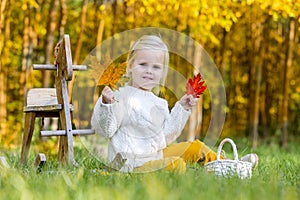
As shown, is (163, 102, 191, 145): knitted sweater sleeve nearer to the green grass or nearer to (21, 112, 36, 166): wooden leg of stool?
the green grass

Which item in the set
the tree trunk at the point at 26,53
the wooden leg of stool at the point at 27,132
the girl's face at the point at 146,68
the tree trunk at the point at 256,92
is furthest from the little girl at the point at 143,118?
the tree trunk at the point at 256,92

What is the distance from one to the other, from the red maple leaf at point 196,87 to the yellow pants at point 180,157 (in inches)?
18.0

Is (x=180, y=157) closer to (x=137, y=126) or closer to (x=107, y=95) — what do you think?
(x=137, y=126)

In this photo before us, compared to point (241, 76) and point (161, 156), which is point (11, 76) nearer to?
point (241, 76)

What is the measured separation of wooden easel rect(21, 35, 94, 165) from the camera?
4660 millimetres

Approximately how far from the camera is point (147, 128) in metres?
4.27

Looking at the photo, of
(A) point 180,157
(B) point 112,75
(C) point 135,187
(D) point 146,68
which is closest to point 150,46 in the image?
(D) point 146,68

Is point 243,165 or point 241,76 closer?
point 243,165

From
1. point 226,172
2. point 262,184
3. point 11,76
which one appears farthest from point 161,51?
point 11,76

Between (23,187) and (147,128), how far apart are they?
126cm

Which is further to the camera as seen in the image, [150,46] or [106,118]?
[150,46]

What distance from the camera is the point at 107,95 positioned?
4008 mm

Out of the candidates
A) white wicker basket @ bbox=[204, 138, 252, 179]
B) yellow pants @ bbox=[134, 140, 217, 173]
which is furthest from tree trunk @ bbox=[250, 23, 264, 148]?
white wicker basket @ bbox=[204, 138, 252, 179]

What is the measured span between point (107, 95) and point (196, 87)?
2.14ft
